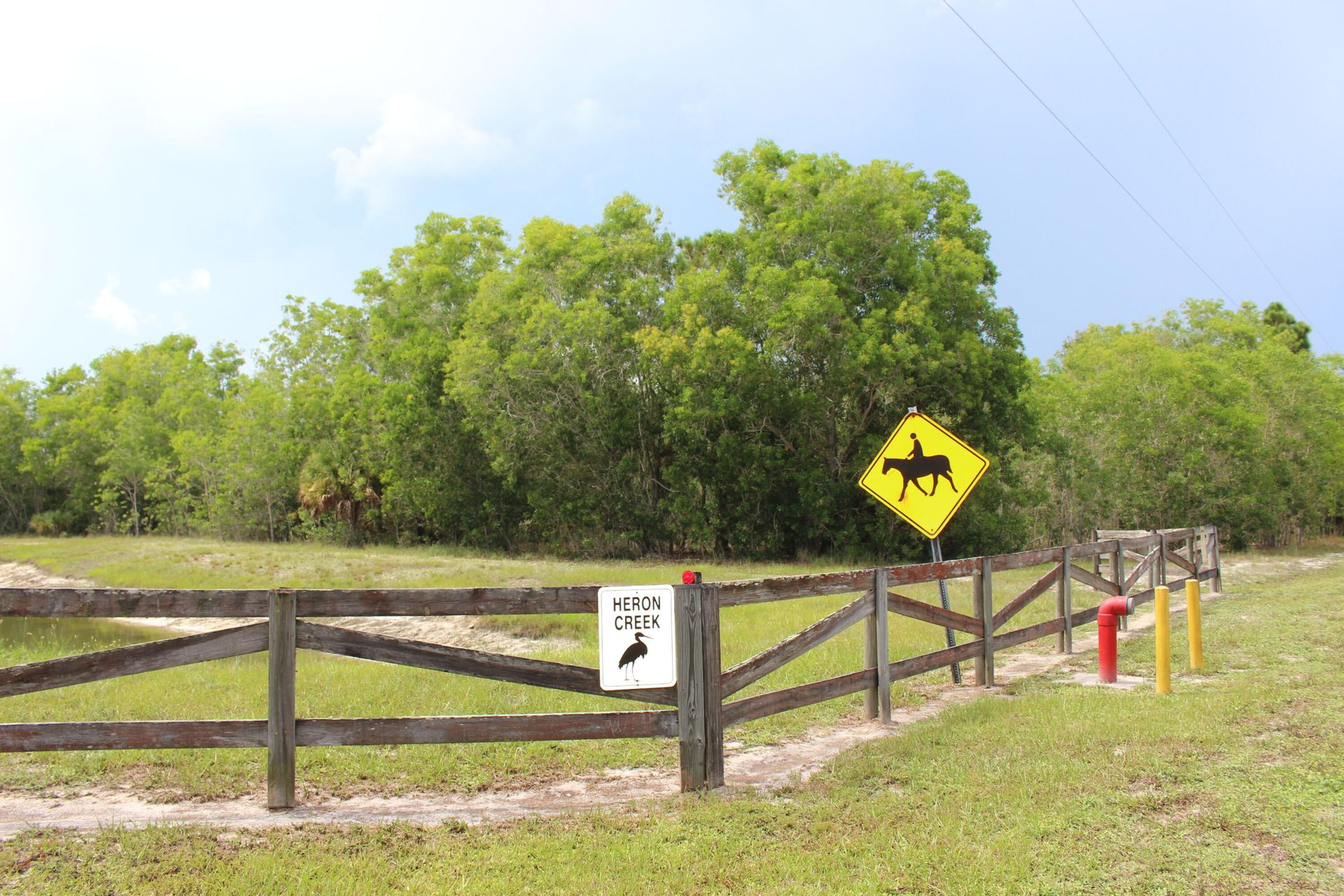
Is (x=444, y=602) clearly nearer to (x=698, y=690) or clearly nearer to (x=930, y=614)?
(x=698, y=690)

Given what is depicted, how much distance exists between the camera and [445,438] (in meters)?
38.2

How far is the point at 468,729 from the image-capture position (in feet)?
19.1

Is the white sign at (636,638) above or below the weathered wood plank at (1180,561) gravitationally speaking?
above

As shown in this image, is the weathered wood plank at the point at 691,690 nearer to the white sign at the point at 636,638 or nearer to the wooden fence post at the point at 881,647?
the white sign at the point at 636,638

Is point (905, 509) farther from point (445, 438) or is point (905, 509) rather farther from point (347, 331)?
point (347, 331)

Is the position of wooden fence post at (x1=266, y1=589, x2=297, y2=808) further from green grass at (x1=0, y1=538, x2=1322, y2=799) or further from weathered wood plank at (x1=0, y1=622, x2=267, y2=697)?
green grass at (x1=0, y1=538, x2=1322, y2=799)

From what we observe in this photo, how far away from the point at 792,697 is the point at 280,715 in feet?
11.6

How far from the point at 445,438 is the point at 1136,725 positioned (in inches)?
1322

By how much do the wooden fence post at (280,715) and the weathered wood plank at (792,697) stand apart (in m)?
2.75

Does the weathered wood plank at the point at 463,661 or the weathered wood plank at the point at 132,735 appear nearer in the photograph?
the weathered wood plank at the point at 132,735

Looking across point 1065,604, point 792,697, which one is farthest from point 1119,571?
point 792,697

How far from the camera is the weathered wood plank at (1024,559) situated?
10107 millimetres

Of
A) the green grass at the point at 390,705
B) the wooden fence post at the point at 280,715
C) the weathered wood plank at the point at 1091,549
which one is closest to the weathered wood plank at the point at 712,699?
the green grass at the point at 390,705

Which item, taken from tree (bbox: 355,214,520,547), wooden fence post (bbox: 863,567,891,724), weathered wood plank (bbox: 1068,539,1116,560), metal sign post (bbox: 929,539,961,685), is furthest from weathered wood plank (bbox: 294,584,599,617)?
tree (bbox: 355,214,520,547)
